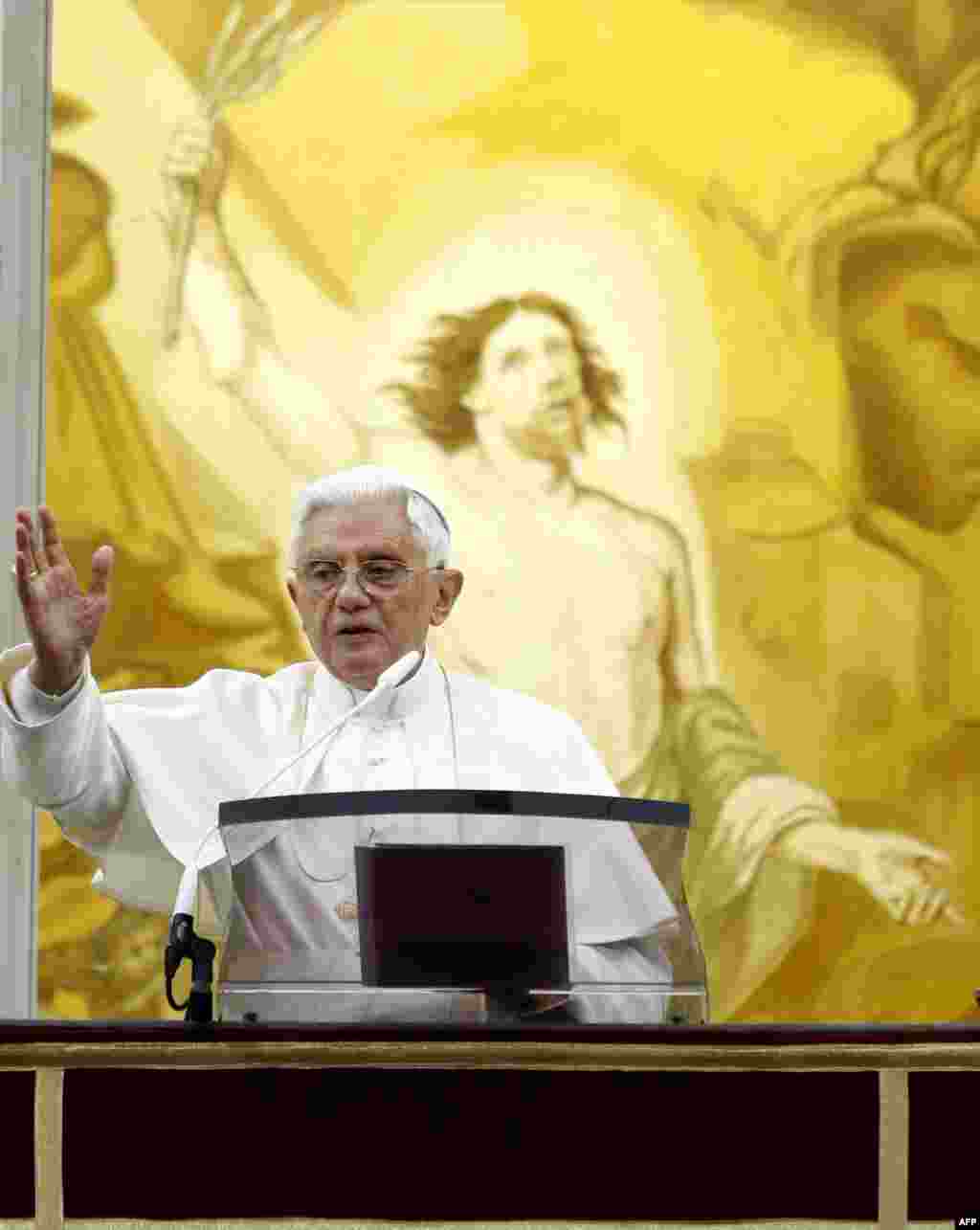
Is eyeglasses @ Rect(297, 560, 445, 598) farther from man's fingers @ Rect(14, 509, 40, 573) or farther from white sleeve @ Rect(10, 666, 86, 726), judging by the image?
man's fingers @ Rect(14, 509, 40, 573)

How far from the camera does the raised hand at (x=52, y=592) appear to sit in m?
3.04

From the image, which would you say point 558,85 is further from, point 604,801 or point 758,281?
point 604,801

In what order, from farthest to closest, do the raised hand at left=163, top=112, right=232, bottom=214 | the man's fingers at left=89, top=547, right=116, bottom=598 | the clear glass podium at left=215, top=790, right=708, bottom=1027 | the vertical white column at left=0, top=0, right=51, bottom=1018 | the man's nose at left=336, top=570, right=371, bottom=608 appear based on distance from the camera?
the raised hand at left=163, top=112, right=232, bottom=214 < the vertical white column at left=0, top=0, right=51, bottom=1018 < the man's nose at left=336, top=570, right=371, bottom=608 < the man's fingers at left=89, top=547, right=116, bottom=598 < the clear glass podium at left=215, top=790, right=708, bottom=1027

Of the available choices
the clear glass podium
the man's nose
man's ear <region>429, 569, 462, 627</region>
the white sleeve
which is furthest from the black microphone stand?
man's ear <region>429, 569, 462, 627</region>

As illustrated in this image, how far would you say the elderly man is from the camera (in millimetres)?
3262

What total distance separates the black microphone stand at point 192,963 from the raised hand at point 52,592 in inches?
28.5

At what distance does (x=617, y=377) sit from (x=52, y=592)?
4.32m

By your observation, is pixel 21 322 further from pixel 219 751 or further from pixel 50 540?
pixel 50 540

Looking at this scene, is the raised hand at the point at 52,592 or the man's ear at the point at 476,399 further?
the man's ear at the point at 476,399

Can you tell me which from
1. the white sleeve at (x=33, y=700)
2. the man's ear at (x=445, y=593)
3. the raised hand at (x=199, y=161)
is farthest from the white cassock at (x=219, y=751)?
the raised hand at (x=199, y=161)

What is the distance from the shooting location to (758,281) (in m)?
7.23

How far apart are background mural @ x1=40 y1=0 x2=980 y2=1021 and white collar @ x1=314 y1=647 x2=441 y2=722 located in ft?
10.3

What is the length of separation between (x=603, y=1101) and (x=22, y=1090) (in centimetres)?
59

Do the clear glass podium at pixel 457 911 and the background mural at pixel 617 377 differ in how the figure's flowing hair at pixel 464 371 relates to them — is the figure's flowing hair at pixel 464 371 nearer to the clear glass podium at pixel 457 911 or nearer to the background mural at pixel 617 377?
the background mural at pixel 617 377
